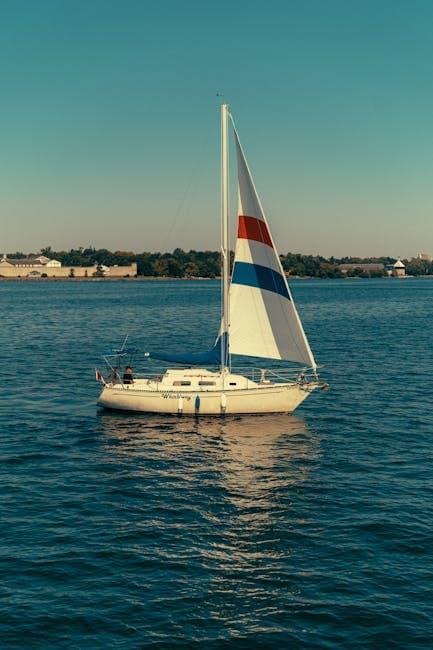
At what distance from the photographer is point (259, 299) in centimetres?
4081

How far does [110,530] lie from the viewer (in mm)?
24188

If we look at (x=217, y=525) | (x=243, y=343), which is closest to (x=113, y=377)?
(x=243, y=343)

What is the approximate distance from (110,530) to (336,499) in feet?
31.4

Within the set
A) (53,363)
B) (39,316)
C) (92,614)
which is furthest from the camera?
(39,316)

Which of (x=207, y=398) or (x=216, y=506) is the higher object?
(x=207, y=398)

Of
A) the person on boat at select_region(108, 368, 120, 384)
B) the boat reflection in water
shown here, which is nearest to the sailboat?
A: the person on boat at select_region(108, 368, 120, 384)

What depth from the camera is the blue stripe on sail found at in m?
40.2

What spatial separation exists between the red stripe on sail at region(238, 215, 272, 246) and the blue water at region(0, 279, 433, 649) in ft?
37.0

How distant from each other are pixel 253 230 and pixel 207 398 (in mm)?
10855

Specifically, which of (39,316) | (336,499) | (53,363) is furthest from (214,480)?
(39,316)

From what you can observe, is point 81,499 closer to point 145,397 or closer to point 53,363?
point 145,397

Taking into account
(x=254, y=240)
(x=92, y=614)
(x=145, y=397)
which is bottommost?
(x=92, y=614)

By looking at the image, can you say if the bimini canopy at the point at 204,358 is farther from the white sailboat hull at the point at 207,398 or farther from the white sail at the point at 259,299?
the white sailboat hull at the point at 207,398

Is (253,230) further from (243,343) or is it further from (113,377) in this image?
(113,377)
